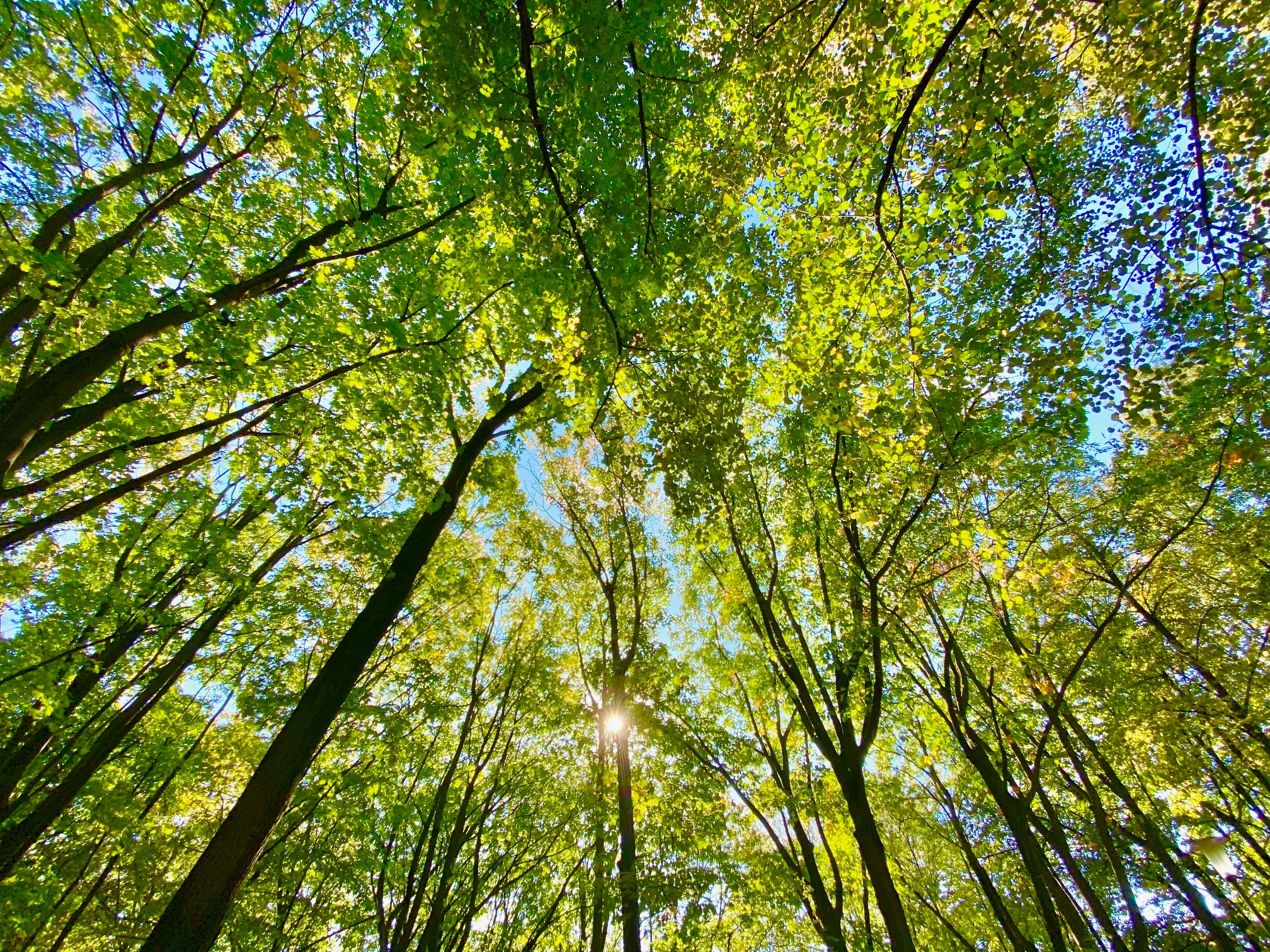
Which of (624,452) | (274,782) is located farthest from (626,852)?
(624,452)

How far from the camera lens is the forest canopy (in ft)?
14.4

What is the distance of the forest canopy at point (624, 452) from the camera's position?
173 inches

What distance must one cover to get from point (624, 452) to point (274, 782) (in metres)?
4.87

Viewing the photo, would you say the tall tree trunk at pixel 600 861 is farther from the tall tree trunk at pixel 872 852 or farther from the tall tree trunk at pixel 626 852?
the tall tree trunk at pixel 872 852

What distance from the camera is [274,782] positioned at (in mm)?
4105

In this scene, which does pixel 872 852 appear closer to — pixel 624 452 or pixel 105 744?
pixel 624 452

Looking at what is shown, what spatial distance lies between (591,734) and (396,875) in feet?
17.1

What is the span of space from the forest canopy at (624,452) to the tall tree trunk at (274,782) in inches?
1.7

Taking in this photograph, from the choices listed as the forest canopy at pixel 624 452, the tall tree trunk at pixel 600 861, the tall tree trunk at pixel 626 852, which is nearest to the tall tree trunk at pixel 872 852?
the forest canopy at pixel 624 452

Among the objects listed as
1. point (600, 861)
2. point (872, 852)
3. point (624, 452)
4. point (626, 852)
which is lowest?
point (872, 852)

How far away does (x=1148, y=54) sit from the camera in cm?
356

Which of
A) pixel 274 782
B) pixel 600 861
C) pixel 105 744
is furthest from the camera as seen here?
pixel 600 861

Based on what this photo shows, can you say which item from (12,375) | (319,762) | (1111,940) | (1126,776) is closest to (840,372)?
(1111,940)

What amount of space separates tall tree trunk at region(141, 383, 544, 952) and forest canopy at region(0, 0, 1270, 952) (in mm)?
42
